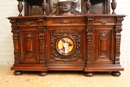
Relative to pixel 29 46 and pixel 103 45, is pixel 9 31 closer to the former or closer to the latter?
pixel 29 46

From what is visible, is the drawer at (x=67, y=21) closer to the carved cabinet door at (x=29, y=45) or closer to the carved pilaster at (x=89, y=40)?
the carved pilaster at (x=89, y=40)

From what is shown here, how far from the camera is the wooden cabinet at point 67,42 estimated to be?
1872mm

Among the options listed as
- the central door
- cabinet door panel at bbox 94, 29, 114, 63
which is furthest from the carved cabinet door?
cabinet door panel at bbox 94, 29, 114, 63

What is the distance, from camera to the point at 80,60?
196 centimetres

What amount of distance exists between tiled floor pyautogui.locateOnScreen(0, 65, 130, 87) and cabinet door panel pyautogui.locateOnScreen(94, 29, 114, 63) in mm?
243

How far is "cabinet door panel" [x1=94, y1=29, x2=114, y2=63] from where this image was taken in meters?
1.89

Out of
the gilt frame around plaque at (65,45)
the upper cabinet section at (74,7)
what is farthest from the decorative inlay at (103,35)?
the upper cabinet section at (74,7)

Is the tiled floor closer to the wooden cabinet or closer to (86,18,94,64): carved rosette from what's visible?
the wooden cabinet

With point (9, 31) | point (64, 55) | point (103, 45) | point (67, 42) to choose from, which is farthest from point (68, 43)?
point (9, 31)

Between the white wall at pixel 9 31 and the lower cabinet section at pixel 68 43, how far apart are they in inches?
24.5

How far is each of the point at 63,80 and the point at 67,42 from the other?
508 mm

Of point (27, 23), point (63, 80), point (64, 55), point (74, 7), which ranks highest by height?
point (74, 7)

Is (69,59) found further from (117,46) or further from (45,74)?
(117,46)

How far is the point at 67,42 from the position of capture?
6.39 ft
